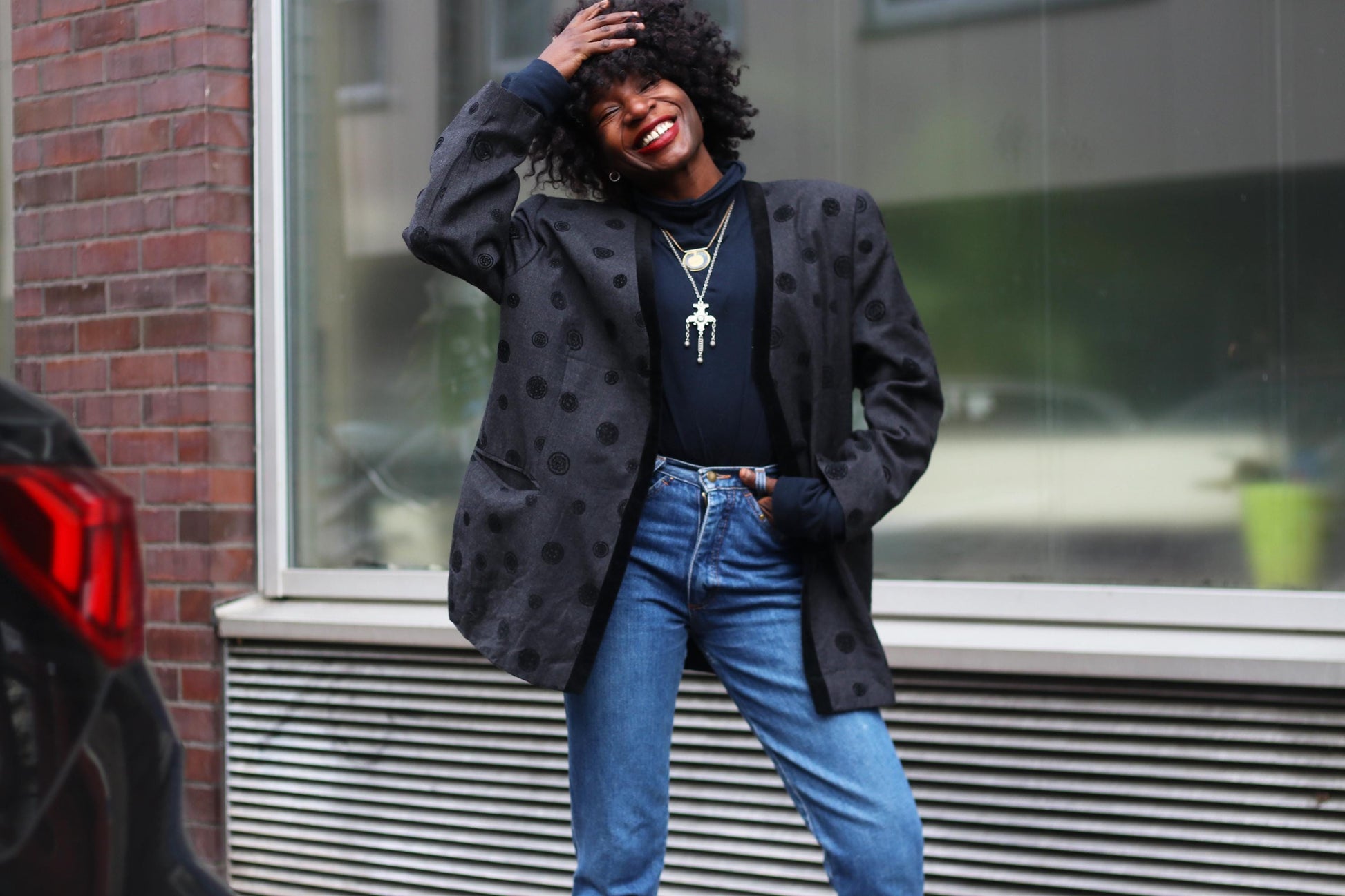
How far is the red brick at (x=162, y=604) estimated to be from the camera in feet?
14.4

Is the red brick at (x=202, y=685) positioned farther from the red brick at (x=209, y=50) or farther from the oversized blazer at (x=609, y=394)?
the oversized blazer at (x=609, y=394)

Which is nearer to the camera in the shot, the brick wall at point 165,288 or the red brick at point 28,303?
the brick wall at point 165,288

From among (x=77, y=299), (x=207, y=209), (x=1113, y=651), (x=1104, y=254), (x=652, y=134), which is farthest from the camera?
(x=77, y=299)

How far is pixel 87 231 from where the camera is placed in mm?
4488

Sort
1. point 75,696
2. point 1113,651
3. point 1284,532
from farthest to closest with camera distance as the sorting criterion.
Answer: point 1284,532, point 1113,651, point 75,696

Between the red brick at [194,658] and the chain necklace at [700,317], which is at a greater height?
the chain necklace at [700,317]

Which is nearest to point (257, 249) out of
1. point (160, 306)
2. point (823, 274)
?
point (160, 306)

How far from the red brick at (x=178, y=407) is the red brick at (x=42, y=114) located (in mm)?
942

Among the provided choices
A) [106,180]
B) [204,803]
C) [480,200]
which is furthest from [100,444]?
[480,200]

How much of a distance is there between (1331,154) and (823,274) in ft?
5.61

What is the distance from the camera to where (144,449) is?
4402 millimetres

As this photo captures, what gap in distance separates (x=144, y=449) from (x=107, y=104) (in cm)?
107

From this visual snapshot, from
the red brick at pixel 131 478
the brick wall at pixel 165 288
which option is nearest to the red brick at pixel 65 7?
the brick wall at pixel 165 288

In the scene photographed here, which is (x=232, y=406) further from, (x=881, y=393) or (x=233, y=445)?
(x=881, y=393)
